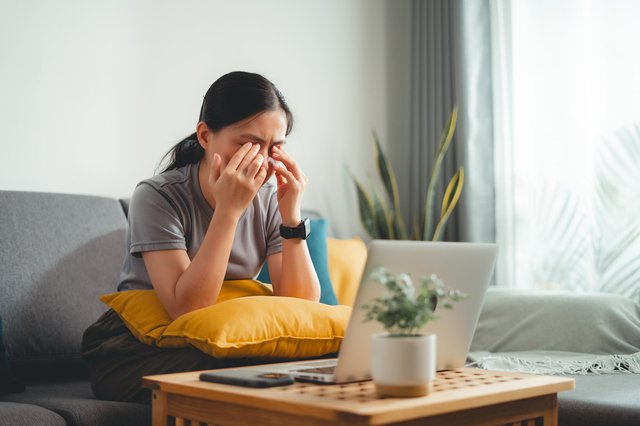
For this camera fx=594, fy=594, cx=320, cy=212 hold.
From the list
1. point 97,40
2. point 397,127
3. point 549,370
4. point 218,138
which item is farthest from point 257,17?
point 549,370

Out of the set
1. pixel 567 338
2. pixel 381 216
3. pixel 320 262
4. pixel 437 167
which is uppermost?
pixel 437 167

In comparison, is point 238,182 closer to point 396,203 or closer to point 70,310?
point 70,310

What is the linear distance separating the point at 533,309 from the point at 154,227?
48.4 inches

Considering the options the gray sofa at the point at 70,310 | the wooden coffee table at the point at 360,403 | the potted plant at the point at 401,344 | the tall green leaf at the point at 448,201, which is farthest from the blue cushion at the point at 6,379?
the tall green leaf at the point at 448,201

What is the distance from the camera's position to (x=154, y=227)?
1.32 metres

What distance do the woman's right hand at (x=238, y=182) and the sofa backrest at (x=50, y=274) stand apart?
599mm

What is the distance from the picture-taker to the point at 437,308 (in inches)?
37.4

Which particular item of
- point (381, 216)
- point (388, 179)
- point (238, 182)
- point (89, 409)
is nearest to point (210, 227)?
point (238, 182)

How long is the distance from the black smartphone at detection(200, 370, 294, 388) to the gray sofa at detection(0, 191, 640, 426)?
345 millimetres

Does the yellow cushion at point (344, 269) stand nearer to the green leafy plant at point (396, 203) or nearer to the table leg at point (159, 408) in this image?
the green leafy plant at point (396, 203)

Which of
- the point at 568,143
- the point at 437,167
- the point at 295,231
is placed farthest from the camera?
the point at 437,167

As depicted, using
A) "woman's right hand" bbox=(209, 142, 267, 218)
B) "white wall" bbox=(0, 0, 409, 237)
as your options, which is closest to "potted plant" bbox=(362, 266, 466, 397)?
"woman's right hand" bbox=(209, 142, 267, 218)

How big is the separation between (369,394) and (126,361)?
0.64 m

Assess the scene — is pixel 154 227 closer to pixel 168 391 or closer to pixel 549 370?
pixel 168 391
